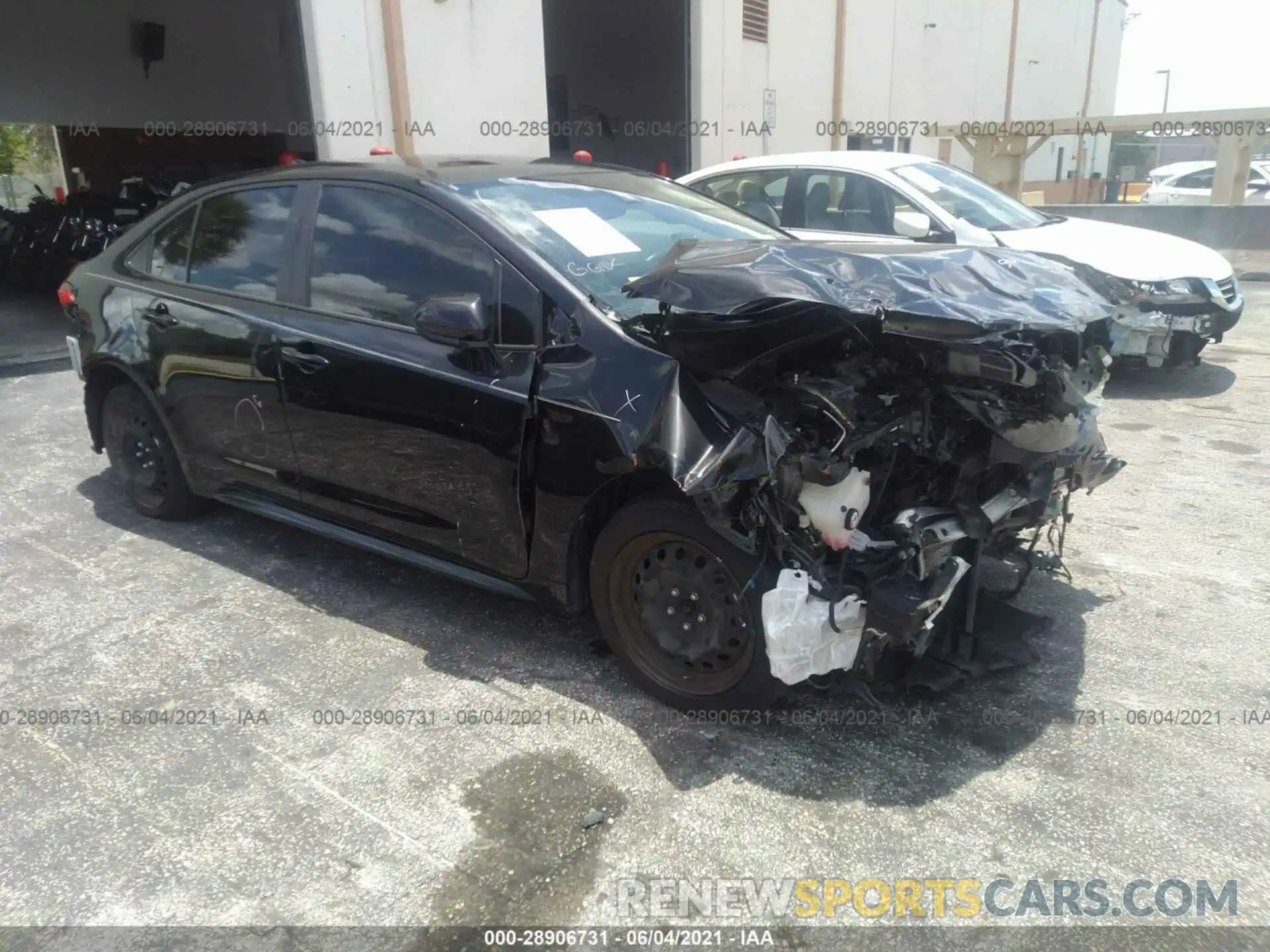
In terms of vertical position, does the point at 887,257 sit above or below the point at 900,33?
below

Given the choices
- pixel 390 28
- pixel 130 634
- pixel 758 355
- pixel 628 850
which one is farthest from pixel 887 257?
pixel 390 28

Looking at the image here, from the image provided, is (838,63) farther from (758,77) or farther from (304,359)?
(304,359)

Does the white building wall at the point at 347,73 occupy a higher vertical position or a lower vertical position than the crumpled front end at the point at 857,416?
higher

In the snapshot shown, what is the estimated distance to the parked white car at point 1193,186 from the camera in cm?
1870

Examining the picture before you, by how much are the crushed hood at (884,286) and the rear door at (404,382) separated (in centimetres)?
58

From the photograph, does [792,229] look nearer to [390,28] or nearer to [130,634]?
[390,28]

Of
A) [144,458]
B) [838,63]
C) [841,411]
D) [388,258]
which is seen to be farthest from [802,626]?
[838,63]

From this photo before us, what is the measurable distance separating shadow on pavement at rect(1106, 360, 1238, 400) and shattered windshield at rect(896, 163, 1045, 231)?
1372 mm

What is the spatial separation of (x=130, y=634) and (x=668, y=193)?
2834mm

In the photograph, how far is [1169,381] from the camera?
7.34 meters

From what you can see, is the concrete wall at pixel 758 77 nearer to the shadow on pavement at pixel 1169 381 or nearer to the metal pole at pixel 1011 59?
the shadow on pavement at pixel 1169 381

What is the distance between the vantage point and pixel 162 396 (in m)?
4.49

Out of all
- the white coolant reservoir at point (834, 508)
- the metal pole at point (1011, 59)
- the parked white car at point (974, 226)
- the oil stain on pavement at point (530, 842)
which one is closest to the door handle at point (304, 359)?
the oil stain on pavement at point (530, 842)

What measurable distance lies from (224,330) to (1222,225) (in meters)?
14.0
